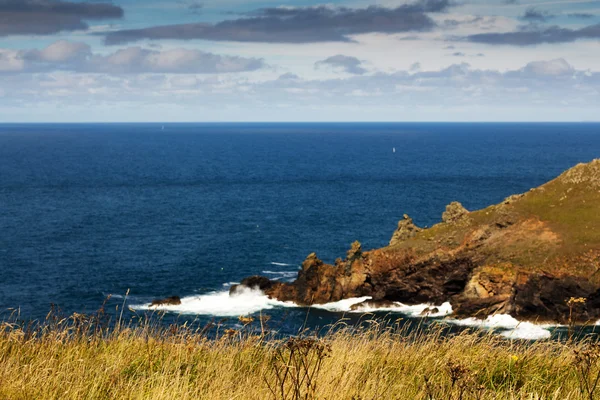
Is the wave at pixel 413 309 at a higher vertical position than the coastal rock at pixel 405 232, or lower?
lower

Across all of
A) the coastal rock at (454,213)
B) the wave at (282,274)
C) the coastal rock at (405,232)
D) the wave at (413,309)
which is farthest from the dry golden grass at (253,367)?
the wave at (282,274)

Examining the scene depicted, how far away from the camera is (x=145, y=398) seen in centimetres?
716

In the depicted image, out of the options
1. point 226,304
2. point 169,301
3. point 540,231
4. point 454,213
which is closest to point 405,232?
point 454,213

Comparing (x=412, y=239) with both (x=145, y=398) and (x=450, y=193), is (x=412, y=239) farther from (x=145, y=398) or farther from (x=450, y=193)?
(x=450, y=193)

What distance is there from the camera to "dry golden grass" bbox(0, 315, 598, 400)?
7305mm

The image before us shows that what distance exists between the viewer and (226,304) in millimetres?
60531

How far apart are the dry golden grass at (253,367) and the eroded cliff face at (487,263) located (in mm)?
45062

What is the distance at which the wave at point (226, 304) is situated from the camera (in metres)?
57.7

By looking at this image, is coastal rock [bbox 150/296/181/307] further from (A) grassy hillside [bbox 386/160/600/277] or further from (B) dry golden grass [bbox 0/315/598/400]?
(B) dry golden grass [bbox 0/315/598/400]

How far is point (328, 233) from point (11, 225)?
51568mm

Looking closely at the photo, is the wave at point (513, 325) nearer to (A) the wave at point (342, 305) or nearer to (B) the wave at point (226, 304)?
(A) the wave at point (342, 305)

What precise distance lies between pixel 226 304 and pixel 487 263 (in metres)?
26.1

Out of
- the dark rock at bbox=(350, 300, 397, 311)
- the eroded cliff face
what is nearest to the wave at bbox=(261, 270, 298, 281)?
the eroded cliff face

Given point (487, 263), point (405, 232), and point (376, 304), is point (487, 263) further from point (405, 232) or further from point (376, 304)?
point (376, 304)
